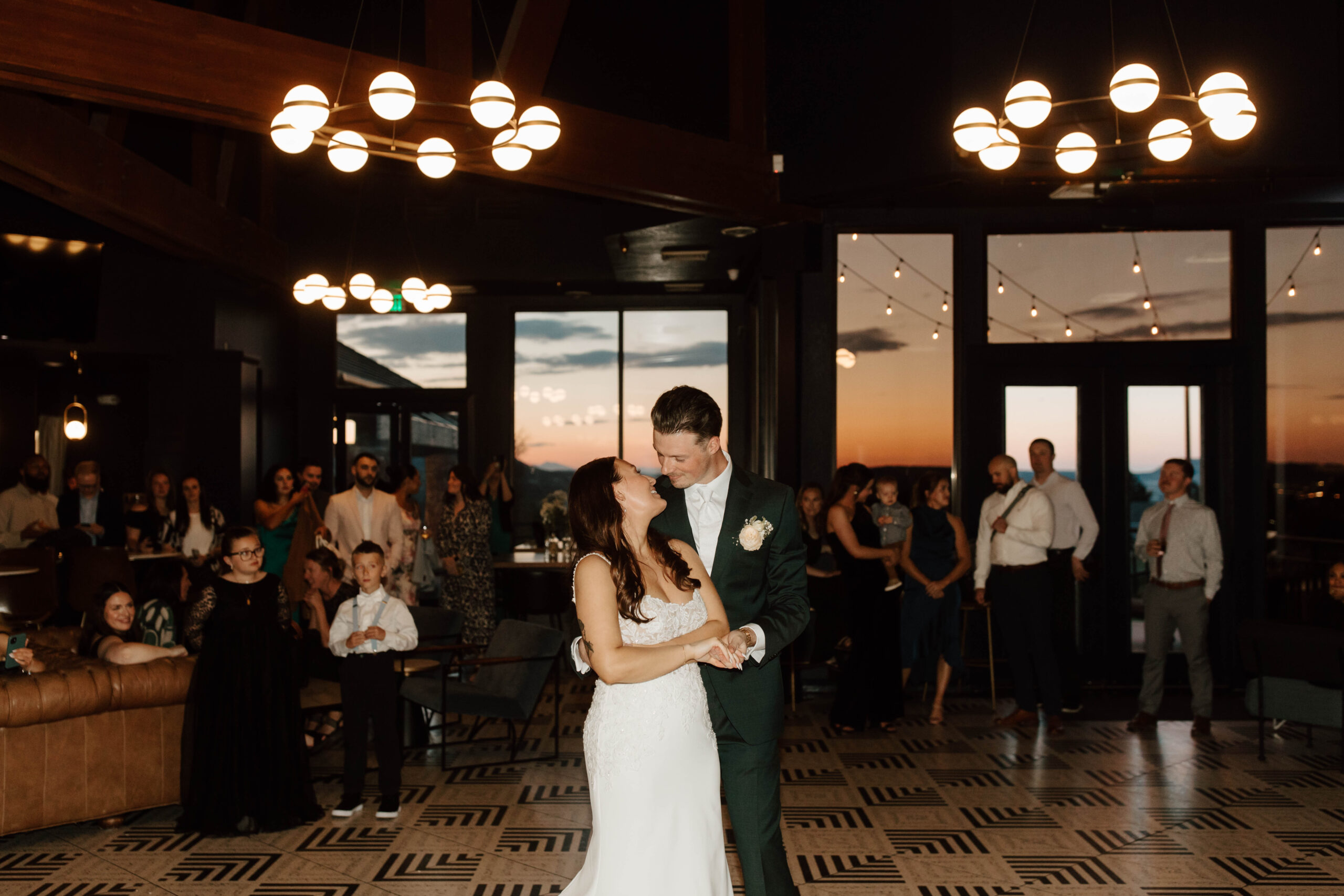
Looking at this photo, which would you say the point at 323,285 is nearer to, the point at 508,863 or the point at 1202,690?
the point at 508,863

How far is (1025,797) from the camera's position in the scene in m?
5.34

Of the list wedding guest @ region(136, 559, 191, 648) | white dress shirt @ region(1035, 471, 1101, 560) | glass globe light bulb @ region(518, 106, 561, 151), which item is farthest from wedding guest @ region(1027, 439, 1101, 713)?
wedding guest @ region(136, 559, 191, 648)

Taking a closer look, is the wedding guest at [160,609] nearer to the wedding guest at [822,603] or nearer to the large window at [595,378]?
the wedding guest at [822,603]

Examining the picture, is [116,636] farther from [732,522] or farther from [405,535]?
[732,522]

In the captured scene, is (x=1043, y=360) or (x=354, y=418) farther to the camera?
(x=354, y=418)

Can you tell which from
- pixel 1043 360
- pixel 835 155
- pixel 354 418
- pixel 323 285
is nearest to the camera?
pixel 835 155

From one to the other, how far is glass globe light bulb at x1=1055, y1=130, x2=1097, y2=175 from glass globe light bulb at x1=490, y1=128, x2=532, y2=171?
10.1ft

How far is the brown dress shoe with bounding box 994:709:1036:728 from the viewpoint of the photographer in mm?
6844

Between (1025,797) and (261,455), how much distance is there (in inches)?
360

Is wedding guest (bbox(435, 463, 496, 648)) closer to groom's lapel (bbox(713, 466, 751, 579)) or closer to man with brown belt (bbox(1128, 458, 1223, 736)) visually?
man with brown belt (bbox(1128, 458, 1223, 736))

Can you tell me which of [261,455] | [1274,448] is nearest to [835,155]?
[1274,448]

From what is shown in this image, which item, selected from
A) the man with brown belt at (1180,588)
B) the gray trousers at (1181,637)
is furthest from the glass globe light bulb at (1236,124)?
the gray trousers at (1181,637)

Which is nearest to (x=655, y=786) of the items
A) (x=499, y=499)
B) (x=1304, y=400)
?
(x=1304, y=400)

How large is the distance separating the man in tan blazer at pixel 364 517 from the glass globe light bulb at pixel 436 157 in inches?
108
